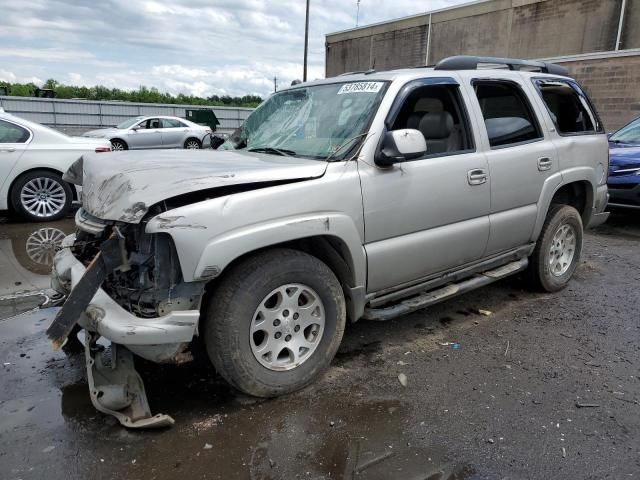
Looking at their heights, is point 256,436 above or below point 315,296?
below

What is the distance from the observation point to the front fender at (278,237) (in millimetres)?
2561

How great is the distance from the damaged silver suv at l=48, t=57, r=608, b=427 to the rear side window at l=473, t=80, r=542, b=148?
0.06 ft

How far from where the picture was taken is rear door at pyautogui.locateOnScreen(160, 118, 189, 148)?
18797mm

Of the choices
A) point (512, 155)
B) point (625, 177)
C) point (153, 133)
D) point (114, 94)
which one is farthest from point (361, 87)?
point (114, 94)

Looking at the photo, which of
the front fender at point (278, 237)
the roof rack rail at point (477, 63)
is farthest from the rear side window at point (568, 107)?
the front fender at point (278, 237)

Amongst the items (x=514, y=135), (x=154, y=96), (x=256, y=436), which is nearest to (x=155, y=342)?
(x=256, y=436)

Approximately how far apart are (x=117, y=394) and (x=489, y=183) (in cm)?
292

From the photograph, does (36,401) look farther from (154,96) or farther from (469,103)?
(154,96)

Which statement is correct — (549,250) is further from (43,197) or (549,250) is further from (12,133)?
(12,133)

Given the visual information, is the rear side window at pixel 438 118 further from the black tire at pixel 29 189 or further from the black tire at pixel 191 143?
the black tire at pixel 191 143

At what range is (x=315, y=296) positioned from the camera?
3.07 meters

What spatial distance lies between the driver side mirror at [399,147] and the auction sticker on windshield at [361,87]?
462 millimetres

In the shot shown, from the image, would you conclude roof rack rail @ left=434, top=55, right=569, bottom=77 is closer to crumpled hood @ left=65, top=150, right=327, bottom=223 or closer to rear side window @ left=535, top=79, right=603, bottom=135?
rear side window @ left=535, top=79, right=603, bottom=135

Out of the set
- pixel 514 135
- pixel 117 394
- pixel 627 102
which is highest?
pixel 627 102
